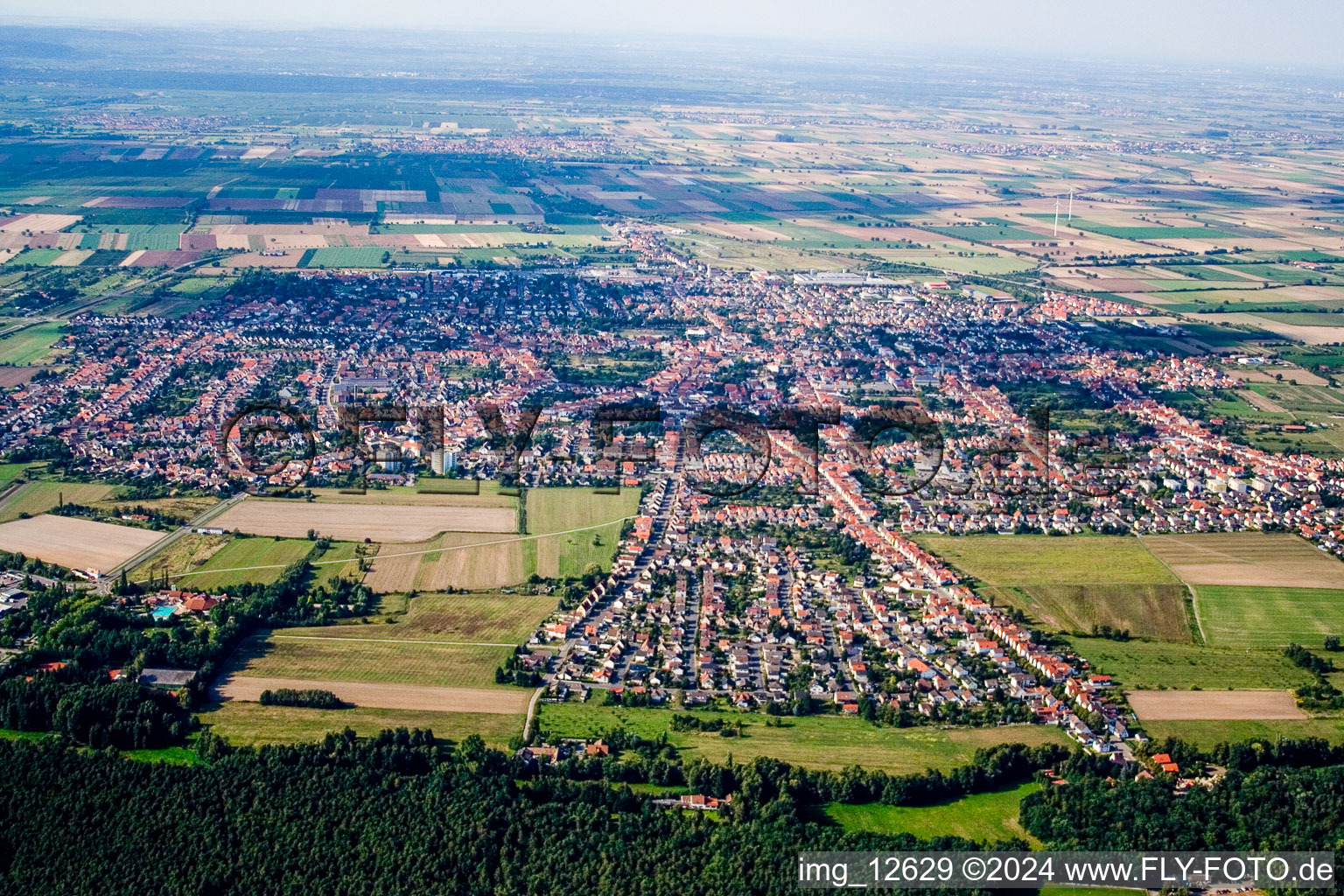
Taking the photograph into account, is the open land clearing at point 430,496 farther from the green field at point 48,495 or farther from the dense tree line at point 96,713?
the dense tree line at point 96,713

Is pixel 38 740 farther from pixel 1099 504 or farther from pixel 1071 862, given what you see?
pixel 1099 504

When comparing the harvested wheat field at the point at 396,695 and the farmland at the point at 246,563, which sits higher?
the farmland at the point at 246,563

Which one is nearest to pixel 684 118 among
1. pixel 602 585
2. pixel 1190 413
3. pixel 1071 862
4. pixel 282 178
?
pixel 282 178

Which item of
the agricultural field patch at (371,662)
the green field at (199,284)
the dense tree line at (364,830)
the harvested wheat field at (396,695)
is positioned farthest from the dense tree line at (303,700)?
the green field at (199,284)

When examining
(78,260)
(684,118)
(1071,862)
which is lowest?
(1071,862)

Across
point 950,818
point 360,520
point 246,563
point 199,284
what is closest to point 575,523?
point 360,520

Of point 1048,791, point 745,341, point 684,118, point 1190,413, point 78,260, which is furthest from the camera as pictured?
point 684,118

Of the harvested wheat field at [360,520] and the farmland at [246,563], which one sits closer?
the farmland at [246,563]
